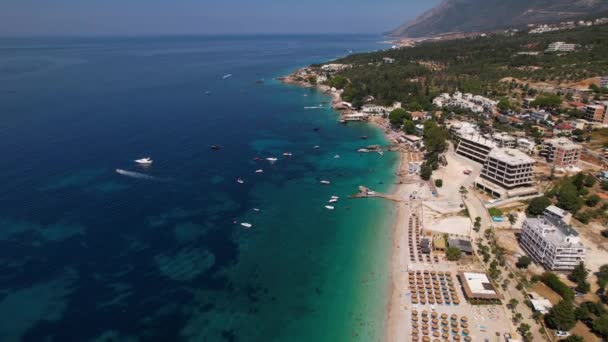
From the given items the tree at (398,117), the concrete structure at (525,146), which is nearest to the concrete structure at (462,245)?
the concrete structure at (525,146)

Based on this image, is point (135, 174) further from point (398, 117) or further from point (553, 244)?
point (553, 244)

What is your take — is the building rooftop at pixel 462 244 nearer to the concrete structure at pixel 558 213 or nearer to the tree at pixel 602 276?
the concrete structure at pixel 558 213

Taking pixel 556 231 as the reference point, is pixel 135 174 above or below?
below

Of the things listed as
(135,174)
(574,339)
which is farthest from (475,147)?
(135,174)

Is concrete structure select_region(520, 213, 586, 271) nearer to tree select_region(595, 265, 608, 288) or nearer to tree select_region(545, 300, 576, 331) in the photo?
tree select_region(595, 265, 608, 288)

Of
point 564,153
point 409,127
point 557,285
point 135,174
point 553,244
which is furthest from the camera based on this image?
point 409,127

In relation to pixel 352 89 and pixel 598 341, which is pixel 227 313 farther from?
pixel 352 89

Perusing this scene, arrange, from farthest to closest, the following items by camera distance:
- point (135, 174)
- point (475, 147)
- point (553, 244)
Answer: point (475, 147)
point (135, 174)
point (553, 244)
